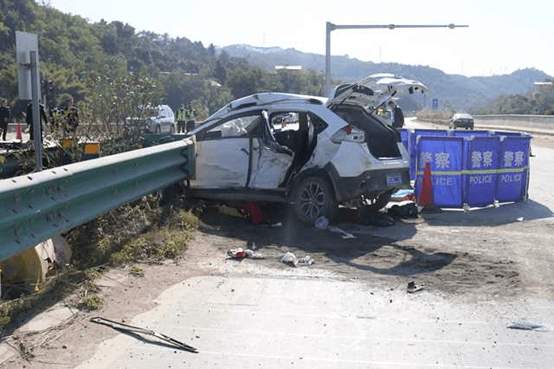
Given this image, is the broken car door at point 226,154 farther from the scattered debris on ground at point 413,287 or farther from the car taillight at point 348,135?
the scattered debris on ground at point 413,287

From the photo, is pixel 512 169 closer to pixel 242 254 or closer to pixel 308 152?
pixel 308 152

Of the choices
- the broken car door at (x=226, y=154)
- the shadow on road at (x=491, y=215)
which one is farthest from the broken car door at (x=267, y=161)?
the shadow on road at (x=491, y=215)

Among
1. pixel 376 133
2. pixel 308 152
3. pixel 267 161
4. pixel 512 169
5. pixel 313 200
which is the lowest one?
pixel 313 200

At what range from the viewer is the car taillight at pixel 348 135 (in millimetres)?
9945

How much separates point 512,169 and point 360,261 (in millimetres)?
6436

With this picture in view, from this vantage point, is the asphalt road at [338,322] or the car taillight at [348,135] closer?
the asphalt road at [338,322]

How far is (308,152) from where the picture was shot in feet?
34.5

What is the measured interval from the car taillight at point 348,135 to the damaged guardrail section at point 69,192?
2.44m

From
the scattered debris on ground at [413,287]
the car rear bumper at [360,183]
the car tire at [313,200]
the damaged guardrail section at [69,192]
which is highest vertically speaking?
the damaged guardrail section at [69,192]

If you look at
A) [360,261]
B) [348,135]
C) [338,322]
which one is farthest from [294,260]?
[348,135]

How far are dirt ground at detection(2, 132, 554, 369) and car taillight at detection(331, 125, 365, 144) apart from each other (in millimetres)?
1275

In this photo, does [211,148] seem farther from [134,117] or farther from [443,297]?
[443,297]

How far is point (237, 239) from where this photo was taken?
9.20 metres

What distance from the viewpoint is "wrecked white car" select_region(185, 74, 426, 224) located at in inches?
392
